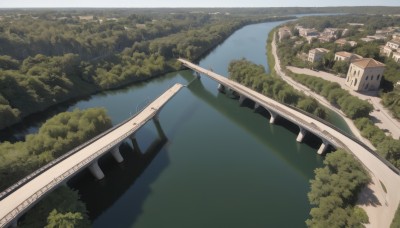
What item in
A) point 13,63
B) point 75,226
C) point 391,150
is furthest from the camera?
point 13,63

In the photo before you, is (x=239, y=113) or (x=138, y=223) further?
(x=239, y=113)

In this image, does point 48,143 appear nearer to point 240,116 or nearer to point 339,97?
point 240,116

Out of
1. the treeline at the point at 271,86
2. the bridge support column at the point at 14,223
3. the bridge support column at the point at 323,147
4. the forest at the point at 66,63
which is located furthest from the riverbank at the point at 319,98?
the bridge support column at the point at 14,223

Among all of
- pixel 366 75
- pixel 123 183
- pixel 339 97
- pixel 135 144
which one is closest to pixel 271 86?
pixel 339 97

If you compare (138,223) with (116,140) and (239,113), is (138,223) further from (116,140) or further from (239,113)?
(239,113)

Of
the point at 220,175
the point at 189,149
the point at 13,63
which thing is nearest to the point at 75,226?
the point at 220,175

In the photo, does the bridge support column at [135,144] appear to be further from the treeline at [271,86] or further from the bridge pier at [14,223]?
the treeline at [271,86]
